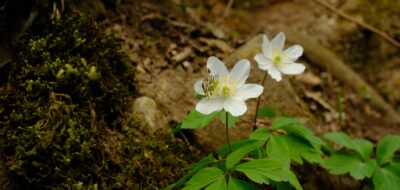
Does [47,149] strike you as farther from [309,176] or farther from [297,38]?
[297,38]

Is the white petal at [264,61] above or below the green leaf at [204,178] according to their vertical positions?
above

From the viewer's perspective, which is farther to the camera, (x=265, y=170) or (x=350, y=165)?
(x=350, y=165)

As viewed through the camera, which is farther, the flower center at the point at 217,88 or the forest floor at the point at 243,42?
the forest floor at the point at 243,42

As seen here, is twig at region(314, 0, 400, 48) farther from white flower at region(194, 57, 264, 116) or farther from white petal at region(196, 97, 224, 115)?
white petal at region(196, 97, 224, 115)

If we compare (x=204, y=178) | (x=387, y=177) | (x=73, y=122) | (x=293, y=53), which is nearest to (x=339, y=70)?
(x=387, y=177)

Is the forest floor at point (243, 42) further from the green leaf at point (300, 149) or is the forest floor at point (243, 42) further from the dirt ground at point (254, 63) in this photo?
the green leaf at point (300, 149)

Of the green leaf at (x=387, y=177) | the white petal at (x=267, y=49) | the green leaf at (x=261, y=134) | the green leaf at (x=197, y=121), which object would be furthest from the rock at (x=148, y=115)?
the green leaf at (x=387, y=177)

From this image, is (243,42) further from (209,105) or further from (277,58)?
→ (209,105)
